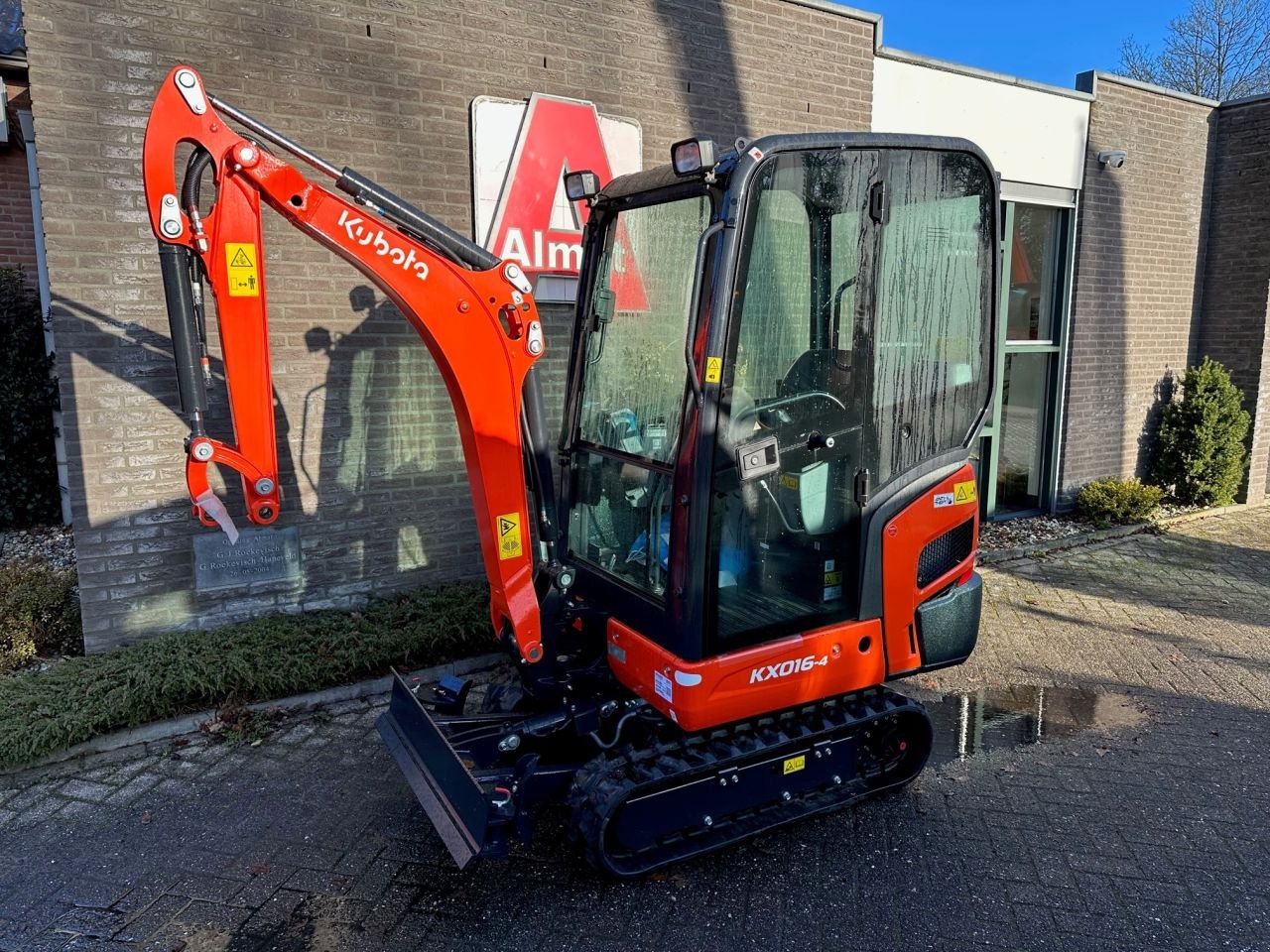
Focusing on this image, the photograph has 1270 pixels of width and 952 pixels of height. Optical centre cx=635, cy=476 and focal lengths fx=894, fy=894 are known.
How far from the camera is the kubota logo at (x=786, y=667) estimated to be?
3383mm

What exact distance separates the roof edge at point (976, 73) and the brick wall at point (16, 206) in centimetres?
790

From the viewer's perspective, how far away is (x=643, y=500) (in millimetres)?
3529

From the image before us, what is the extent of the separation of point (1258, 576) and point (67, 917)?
808cm

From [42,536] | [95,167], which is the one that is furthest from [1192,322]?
[42,536]

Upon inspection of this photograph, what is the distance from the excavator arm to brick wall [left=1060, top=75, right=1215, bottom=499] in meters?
7.18

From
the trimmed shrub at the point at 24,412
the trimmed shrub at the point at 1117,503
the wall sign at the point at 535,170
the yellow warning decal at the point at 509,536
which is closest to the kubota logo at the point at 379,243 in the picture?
the yellow warning decal at the point at 509,536

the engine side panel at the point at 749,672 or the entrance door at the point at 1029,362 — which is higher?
the entrance door at the point at 1029,362

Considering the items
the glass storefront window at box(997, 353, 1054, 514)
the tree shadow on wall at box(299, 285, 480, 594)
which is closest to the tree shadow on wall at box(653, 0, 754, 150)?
the tree shadow on wall at box(299, 285, 480, 594)

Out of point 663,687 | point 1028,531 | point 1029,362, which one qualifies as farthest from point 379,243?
point 1029,362

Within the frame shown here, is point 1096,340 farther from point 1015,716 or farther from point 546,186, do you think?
point 546,186

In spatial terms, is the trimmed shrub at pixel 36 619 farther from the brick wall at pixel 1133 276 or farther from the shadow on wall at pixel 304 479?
the brick wall at pixel 1133 276

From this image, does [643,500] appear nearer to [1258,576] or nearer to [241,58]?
[241,58]

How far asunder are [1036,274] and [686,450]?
6907 mm

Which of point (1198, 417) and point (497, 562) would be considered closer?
point (497, 562)
